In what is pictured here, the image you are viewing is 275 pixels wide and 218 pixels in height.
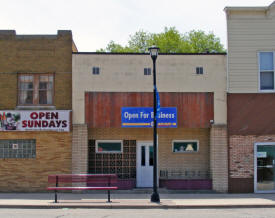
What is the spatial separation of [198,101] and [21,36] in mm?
8425

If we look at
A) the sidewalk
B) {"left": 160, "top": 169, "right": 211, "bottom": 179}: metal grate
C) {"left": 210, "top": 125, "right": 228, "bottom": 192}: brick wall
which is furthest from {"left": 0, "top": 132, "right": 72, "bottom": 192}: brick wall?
{"left": 210, "top": 125, "right": 228, "bottom": 192}: brick wall

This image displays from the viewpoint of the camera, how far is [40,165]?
744 inches

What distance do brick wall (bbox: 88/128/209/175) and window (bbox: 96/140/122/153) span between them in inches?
9.1

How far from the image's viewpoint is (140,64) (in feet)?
63.4

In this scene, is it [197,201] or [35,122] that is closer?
[197,201]

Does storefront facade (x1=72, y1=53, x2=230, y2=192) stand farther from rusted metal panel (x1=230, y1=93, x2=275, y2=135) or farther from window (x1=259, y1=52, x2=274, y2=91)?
window (x1=259, y1=52, x2=274, y2=91)

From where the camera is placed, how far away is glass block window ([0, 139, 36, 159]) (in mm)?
19094

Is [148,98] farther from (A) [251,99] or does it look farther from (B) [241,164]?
(B) [241,164]

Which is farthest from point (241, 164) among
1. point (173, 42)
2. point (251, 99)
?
point (173, 42)

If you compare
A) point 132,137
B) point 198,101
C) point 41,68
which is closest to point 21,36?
point 41,68

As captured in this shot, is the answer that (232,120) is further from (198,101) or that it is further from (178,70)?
(178,70)

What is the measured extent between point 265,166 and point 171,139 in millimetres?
4353
